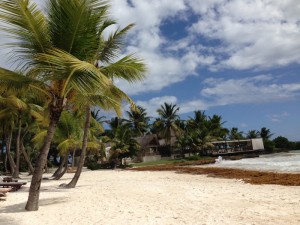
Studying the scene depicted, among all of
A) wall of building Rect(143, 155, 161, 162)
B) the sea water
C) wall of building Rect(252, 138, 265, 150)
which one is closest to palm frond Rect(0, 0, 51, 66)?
the sea water

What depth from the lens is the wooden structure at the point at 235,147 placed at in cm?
5125

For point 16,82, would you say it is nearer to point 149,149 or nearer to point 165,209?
point 165,209

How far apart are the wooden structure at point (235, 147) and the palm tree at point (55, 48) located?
1730 inches

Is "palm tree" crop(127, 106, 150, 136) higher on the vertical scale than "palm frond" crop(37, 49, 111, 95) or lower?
higher

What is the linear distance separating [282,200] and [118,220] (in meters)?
4.14

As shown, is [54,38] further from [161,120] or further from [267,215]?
[161,120]

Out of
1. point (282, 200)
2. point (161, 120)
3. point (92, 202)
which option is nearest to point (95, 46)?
point (92, 202)

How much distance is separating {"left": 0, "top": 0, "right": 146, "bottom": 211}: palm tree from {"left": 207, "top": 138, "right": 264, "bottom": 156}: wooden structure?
43.9m

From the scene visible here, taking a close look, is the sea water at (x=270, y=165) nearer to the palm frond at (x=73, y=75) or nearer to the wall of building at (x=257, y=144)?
the palm frond at (x=73, y=75)

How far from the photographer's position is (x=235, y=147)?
5412cm

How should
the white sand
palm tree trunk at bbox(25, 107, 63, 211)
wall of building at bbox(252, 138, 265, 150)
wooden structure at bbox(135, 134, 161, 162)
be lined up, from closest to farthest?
1. the white sand
2. palm tree trunk at bbox(25, 107, 63, 211)
3. wooden structure at bbox(135, 134, 161, 162)
4. wall of building at bbox(252, 138, 265, 150)

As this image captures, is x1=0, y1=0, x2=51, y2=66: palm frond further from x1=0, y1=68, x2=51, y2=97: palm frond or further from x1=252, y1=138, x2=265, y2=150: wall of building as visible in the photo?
x1=252, y1=138, x2=265, y2=150: wall of building

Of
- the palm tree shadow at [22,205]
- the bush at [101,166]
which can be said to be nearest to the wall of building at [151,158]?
the bush at [101,166]

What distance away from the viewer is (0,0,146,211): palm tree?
6.63m
